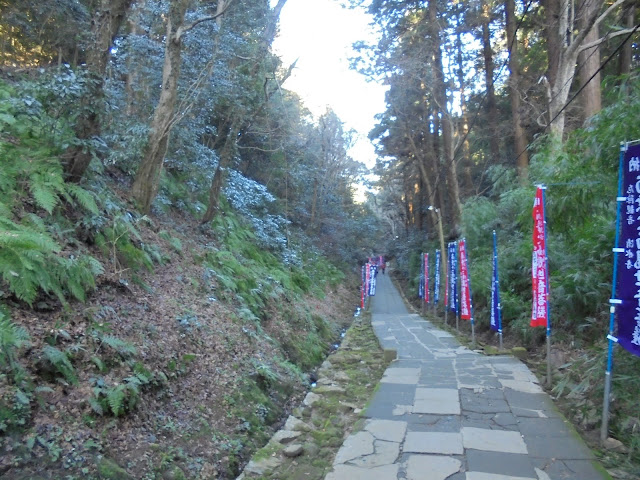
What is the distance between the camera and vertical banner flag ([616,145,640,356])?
4.33m

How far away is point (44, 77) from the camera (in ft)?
21.8

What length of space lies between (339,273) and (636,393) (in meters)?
25.7

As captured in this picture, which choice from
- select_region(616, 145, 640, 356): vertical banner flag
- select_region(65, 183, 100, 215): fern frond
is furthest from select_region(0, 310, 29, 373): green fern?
select_region(616, 145, 640, 356): vertical banner flag

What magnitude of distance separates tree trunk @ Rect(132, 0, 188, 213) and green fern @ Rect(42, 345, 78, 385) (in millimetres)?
5466

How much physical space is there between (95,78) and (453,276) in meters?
12.0

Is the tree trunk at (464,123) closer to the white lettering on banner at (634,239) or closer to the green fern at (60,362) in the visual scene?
the white lettering on banner at (634,239)

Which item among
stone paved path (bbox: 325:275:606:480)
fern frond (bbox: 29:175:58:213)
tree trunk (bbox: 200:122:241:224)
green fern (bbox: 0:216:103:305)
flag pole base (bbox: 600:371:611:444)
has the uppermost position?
tree trunk (bbox: 200:122:241:224)

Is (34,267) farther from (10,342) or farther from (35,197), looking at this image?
(35,197)

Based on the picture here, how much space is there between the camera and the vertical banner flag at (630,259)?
4.33 metres

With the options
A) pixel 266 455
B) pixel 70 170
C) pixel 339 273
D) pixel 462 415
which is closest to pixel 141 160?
pixel 70 170

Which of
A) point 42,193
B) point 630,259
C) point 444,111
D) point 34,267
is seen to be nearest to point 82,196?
point 42,193

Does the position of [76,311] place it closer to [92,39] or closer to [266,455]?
[266,455]

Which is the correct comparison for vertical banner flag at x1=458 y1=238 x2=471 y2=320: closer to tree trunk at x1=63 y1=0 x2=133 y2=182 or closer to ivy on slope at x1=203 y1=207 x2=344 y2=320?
ivy on slope at x1=203 y1=207 x2=344 y2=320

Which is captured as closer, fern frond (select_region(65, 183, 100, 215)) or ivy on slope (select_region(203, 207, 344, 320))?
fern frond (select_region(65, 183, 100, 215))
